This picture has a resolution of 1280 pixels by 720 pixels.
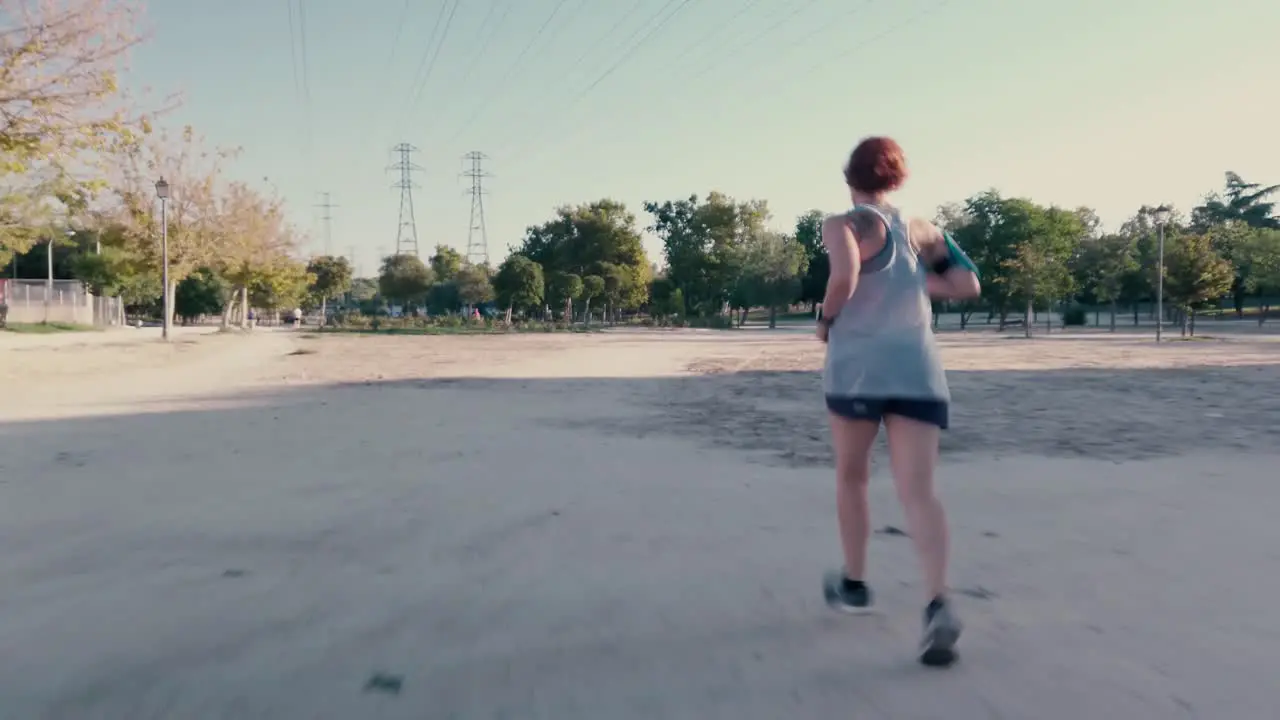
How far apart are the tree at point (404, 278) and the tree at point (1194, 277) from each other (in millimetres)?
46954

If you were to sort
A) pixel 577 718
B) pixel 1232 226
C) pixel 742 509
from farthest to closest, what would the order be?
1. pixel 1232 226
2. pixel 742 509
3. pixel 577 718

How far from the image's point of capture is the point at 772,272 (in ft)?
186

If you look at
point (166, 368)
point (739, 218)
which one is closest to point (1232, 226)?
point (739, 218)

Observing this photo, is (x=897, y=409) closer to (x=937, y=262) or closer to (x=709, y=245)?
(x=937, y=262)

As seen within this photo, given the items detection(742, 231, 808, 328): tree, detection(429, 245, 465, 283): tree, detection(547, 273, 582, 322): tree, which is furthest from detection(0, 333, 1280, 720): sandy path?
detection(429, 245, 465, 283): tree

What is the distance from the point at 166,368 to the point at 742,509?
16469 mm

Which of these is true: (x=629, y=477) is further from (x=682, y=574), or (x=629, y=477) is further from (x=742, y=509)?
(x=682, y=574)

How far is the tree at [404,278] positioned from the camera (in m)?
62.1

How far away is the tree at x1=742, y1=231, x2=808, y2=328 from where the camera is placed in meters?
56.8

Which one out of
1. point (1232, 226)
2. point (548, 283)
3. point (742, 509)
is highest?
point (1232, 226)

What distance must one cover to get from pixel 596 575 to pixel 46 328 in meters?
44.9

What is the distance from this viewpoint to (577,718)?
86.6 inches

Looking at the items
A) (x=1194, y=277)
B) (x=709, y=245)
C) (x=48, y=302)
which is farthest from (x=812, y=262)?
(x=48, y=302)

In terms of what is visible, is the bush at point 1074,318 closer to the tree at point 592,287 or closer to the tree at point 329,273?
the tree at point 592,287
